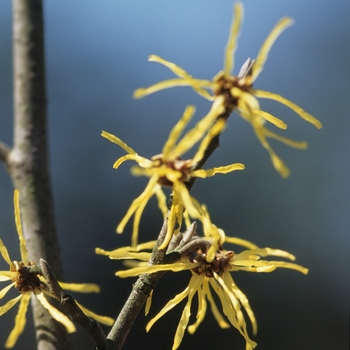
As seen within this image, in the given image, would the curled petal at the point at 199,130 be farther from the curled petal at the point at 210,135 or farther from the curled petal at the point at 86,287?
the curled petal at the point at 86,287

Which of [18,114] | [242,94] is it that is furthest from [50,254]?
[242,94]

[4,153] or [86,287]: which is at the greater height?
[4,153]

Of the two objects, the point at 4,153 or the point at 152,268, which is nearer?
the point at 152,268

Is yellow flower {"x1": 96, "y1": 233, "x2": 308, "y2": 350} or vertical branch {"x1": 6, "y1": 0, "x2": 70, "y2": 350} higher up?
vertical branch {"x1": 6, "y1": 0, "x2": 70, "y2": 350}

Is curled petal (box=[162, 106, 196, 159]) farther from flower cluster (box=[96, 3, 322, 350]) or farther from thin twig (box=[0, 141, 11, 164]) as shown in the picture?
thin twig (box=[0, 141, 11, 164])

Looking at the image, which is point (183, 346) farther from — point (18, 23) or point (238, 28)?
point (238, 28)

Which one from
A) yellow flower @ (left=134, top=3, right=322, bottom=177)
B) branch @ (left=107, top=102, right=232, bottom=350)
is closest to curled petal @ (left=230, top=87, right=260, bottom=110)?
yellow flower @ (left=134, top=3, right=322, bottom=177)

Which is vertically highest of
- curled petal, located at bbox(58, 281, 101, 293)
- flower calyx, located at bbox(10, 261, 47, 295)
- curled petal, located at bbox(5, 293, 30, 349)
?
flower calyx, located at bbox(10, 261, 47, 295)

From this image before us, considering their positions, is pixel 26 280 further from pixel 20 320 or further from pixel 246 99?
pixel 246 99

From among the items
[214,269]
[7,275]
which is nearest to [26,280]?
[7,275]
